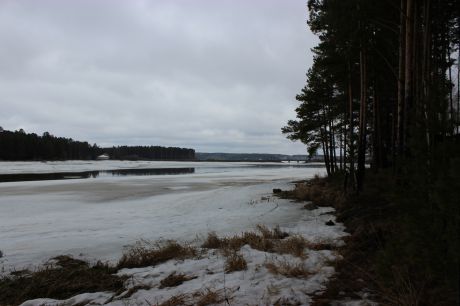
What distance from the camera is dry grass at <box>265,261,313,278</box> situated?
18.2 feet

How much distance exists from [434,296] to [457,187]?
149 centimetres

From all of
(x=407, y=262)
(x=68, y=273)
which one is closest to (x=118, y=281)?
(x=68, y=273)

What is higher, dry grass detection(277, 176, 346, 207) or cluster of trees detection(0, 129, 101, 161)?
cluster of trees detection(0, 129, 101, 161)

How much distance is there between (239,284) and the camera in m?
5.30

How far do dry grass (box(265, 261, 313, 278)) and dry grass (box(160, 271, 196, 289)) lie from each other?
1289mm

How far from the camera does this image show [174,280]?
5664mm

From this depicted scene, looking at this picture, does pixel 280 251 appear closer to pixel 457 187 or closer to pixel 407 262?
pixel 407 262

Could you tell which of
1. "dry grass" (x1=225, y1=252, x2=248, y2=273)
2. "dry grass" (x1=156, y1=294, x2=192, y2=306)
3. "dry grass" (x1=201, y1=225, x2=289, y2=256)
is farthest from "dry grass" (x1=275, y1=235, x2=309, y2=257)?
"dry grass" (x1=156, y1=294, x2=192, y2=306)

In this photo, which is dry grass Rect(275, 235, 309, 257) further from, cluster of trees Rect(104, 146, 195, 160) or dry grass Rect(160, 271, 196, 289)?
cluster of trees Rect(104, 146, 195, 160)

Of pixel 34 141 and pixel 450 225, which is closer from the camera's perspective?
pixel 450 225

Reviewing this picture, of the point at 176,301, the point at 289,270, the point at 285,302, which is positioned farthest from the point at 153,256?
the point at 285,302

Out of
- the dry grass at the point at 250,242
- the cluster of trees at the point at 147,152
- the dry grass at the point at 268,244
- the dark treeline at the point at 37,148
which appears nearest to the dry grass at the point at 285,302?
the dry grass at the point at 268,244

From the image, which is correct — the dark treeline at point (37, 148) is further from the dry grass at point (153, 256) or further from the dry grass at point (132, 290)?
the dry grass at point (132, 290)

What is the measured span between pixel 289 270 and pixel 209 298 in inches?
59.3
